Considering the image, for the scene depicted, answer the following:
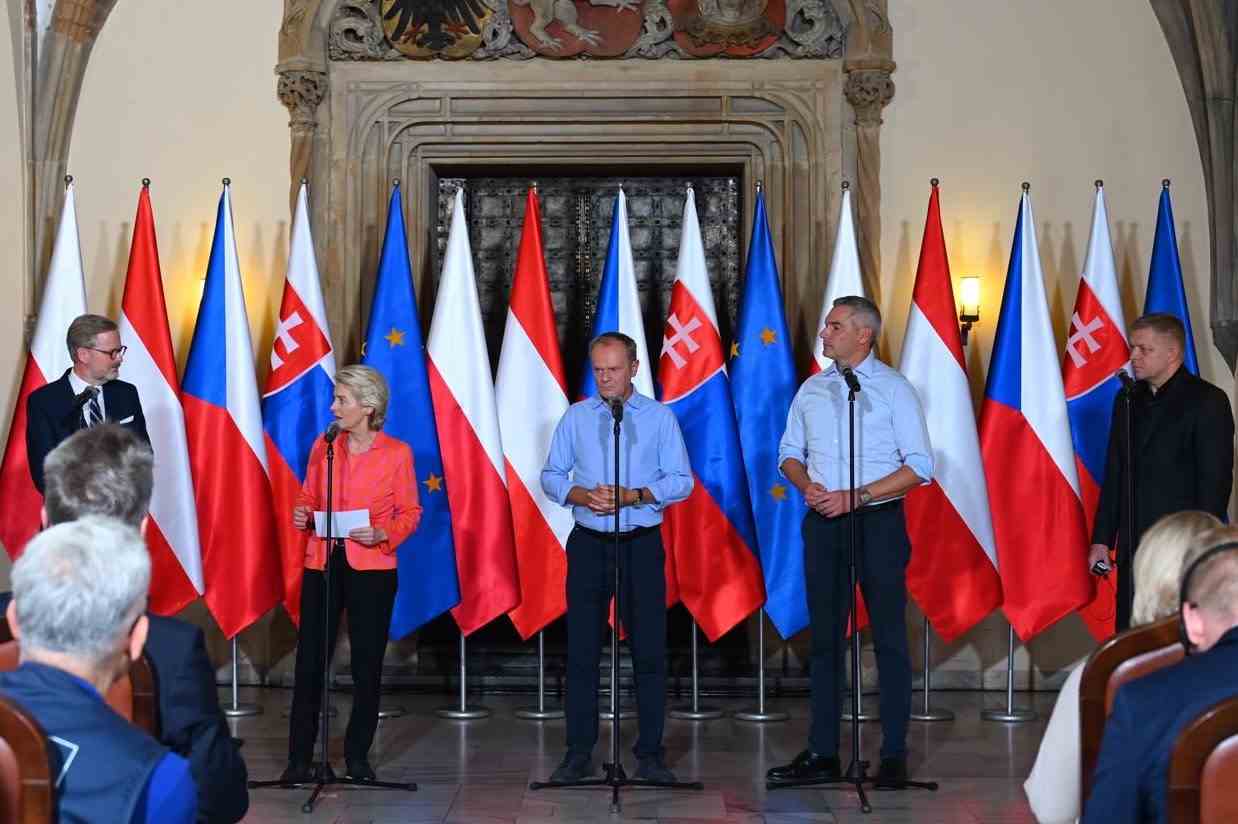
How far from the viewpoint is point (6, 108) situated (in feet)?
27.6

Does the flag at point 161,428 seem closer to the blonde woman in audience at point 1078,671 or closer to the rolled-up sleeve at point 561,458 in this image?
the rolled-up sleeve at point 561,458

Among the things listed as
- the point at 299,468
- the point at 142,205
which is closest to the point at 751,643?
the point at 299,468

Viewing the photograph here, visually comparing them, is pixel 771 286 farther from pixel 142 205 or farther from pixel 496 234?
pixel 142 205

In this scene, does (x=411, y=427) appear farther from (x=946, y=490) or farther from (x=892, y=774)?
(x=892, y=774)

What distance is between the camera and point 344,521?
19.1 ft

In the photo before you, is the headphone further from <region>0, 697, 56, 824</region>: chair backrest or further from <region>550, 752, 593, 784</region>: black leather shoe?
<region>550, 752, 593, 784</region>: black leather shoe

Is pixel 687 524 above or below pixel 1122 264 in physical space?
below

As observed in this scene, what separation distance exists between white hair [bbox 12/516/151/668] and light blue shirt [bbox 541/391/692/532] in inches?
150

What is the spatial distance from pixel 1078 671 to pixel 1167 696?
1.60 ft

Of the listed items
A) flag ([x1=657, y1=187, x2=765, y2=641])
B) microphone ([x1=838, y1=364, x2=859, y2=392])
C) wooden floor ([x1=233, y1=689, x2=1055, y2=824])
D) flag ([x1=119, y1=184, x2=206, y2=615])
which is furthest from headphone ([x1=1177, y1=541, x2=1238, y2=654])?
flag ([x1=119, y1=184, x2=206, y2=615])

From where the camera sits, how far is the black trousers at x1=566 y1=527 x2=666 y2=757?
603 cm

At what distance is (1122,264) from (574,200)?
9.49 ft

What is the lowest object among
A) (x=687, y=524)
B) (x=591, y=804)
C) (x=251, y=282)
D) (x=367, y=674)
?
(x=591, y=804)

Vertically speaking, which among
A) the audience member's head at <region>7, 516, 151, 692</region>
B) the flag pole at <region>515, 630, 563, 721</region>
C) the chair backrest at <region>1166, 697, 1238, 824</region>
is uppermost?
the audience member's head at <region>7, 516, 151, 692</region>
